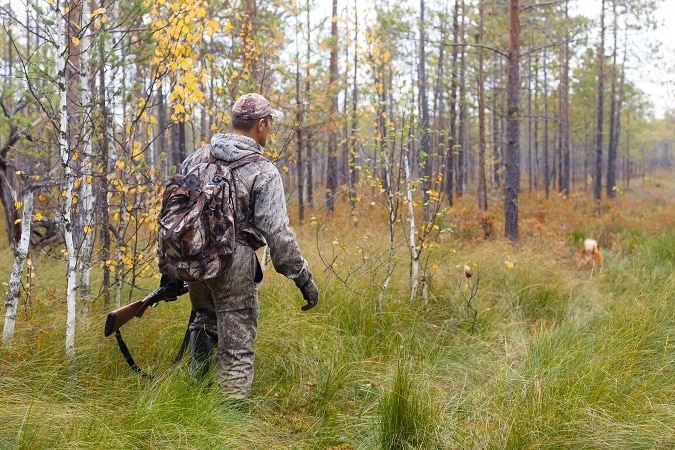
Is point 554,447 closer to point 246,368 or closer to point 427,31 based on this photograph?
point 246,368

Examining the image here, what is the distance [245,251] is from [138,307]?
26.9 inches

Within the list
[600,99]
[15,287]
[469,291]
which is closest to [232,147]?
[15,287]

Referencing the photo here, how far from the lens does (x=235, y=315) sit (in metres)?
3.12

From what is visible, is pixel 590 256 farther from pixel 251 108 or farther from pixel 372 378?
pixel 251 108

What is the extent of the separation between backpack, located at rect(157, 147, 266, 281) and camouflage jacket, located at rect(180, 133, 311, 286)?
0.45 ft

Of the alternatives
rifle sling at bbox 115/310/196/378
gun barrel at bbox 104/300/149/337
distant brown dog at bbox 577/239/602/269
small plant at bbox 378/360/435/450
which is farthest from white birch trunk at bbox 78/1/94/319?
distant brown dog at bbox 577/239/602/269

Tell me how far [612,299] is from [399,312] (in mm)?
2531

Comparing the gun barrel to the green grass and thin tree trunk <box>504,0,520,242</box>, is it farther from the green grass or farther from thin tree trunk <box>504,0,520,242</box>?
thin tree trunk <box>504,0,520,242</box>

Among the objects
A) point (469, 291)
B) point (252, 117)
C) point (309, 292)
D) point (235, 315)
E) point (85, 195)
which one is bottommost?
point (469, 291)

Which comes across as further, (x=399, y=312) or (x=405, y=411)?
(x=399, y=312)

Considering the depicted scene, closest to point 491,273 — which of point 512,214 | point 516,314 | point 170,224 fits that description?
point 516,314

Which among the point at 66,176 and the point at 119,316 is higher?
the point at 66,176

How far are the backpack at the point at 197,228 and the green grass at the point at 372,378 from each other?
685mm

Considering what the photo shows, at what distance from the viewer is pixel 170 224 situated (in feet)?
9.23
